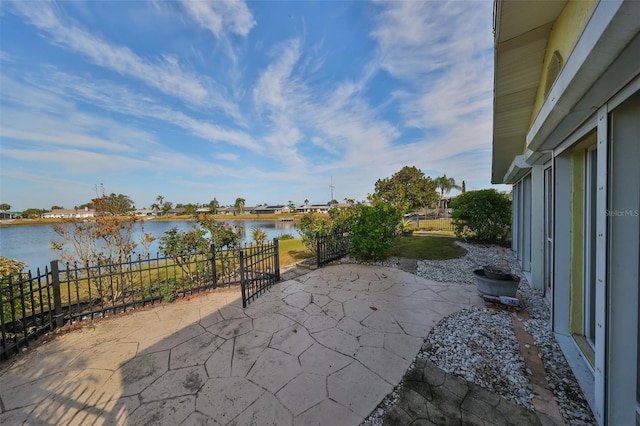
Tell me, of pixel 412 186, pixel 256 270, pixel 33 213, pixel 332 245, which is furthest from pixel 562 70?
pixel 412 186

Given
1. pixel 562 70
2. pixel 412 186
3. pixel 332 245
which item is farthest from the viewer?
pixel 412 186

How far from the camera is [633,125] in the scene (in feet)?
4.73

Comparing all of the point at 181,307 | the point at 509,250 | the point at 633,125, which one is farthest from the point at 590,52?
the point at 509,250

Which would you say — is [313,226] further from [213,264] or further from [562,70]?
[562,70]

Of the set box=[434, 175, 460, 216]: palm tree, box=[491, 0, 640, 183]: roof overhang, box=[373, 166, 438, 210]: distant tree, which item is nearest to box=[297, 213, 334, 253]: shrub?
box=[491, 0, 640, 183]: roof overhang

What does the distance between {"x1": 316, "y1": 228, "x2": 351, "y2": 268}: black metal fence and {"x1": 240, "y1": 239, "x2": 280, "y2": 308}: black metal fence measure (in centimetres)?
142

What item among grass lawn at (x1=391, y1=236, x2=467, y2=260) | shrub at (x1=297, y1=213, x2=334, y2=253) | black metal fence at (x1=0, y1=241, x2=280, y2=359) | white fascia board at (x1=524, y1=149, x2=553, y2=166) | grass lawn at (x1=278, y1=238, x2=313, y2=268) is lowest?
grass lawn at (x1=278, y1=238, x2=313, y2=268)

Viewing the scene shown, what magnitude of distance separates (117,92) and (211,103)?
3766mm

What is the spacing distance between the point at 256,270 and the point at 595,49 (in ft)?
17.2

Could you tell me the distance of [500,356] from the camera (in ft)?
8.16

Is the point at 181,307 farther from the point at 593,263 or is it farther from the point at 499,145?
the point at 499,145

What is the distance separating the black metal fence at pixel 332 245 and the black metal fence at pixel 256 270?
4.66 feet

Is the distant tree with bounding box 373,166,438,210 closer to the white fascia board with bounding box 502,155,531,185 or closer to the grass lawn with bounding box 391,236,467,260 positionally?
the grass lawn with bounding box 391,236,467,260

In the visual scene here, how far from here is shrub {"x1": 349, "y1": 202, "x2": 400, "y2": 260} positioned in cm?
645
